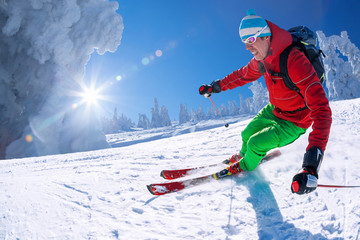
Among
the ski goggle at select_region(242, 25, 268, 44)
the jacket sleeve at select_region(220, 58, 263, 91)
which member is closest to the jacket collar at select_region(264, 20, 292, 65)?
the ski goggle at select_region(242, 25, 268, 44)

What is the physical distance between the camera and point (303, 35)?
7.61 feet

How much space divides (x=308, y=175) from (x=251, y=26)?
1750 mm

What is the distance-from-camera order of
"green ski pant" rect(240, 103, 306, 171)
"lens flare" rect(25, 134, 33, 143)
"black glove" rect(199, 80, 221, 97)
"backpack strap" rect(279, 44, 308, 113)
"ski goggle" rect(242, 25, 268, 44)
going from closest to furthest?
1. "backpack strap" rect(279, 44, 308, 113)
2. "ski goggle" rect(242, 25, 268, 44)
3. "green ski pant" rect(240, 103, 306, 171)
4. "black glove" rect(199, 80, 221, 97)
5. "lens flare" rect(25, 134, 33, 143)

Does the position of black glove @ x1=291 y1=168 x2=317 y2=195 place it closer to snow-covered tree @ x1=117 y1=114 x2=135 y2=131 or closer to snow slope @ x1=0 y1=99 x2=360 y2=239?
snow slope @ x1=0 y1=99 x2=360 y2=239

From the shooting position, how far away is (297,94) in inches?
92.1

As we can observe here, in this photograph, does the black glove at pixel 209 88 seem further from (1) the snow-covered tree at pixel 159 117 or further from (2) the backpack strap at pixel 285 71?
(1) the snow-covered tree at pixel 159 117

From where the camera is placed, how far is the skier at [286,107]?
5.43ft

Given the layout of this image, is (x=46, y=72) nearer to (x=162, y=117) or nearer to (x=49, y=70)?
(x=49, y=70)

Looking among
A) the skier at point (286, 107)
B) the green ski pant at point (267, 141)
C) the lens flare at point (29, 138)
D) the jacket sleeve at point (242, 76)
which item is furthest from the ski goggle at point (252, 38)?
the lens flare at point (29, 138)

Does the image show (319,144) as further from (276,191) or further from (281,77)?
(281,77)

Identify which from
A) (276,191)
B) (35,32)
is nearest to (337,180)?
(276,191)

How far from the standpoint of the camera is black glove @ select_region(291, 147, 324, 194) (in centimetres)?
141

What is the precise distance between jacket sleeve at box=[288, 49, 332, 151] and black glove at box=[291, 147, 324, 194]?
0.29 feet

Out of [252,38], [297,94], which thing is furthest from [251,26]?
[297,94]
